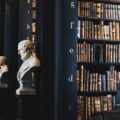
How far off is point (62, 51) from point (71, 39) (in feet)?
0.51

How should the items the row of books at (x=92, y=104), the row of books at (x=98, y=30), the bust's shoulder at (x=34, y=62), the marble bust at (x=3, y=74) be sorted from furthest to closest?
the marble bust at (x=3, y=74)
the row of books at (x=98, y=30)
the row of books at (x=92, y=104)
the bust's shoulder at (x=34, y=62)

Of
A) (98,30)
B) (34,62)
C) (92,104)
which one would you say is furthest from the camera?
(98,30)

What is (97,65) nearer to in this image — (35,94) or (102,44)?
(102,44)

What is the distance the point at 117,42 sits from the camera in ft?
14.4

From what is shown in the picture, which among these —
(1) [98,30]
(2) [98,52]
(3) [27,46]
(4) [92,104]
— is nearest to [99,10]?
(1) [98,30]

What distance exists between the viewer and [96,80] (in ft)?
13.9

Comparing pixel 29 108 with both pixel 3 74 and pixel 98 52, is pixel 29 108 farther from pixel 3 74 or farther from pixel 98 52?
pixel 3 74

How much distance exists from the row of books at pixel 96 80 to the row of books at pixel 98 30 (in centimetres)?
38

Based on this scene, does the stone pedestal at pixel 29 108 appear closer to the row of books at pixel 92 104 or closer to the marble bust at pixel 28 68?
the marble bust at pixel 28 68

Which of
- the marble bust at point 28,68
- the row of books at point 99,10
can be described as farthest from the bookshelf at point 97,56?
the marble bust at point 28,68

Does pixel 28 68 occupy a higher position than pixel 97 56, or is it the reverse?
pixel 97 56

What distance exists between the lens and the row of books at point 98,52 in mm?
4164

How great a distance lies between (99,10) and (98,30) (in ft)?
0.82

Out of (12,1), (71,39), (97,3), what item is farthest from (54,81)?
(12,1)
